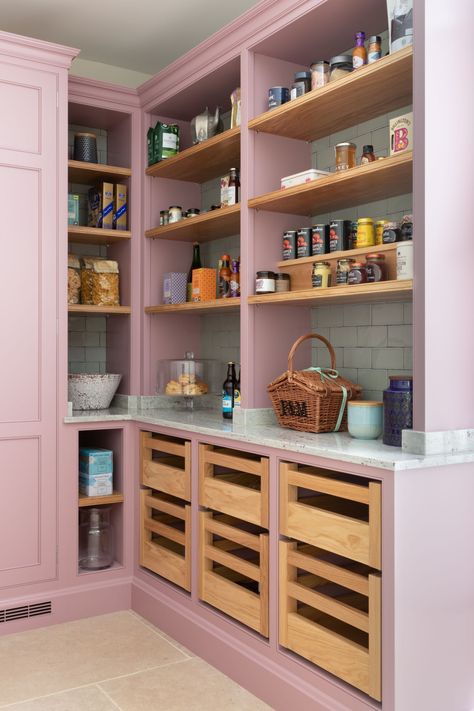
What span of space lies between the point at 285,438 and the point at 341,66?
140 cm

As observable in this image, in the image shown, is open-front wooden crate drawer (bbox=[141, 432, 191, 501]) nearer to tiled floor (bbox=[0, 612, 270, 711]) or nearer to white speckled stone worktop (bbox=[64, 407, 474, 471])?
white speckled stone worktop (bbox=[64, 407, 474, 471])

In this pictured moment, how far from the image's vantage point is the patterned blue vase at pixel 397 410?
2350 millimetres

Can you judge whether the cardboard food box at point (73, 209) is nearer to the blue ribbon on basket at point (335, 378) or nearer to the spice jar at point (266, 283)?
the spice jar at point (266, 283)

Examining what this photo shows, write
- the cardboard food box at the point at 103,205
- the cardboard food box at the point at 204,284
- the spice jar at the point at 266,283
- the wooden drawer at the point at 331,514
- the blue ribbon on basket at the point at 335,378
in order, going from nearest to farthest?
the wooden drawer at the point at 331,514
the blue ribbon on basket at the point at 335,378
the spice jar at the point at 266,283
the cardboard food box at the point at 204,284
the cardboard food box at the point at 103,205

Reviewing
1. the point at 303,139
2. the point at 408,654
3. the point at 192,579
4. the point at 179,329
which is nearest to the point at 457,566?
the point at 408,654

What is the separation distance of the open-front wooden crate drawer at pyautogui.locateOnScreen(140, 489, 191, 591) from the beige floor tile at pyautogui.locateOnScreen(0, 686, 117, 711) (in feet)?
2.04

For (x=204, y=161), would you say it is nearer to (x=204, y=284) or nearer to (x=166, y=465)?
(x=204, y=284)

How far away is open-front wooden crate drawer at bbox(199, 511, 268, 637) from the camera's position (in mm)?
2678

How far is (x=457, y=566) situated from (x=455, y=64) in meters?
1.58

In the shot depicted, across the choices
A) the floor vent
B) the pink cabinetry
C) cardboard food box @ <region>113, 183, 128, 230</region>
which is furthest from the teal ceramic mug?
cardboard food box @ <region>113, 183, 128, 230</region>

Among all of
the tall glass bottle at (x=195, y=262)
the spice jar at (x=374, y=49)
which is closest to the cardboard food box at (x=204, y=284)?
the tall glass bottle at (x=195, y=262)

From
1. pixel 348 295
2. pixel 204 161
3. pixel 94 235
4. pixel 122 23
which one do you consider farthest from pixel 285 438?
pixel 122 23

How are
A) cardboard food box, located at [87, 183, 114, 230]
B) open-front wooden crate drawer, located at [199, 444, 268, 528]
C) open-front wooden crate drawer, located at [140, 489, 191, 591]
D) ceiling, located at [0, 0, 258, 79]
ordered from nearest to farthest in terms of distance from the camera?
open-front wooden crate drawer, located at [199, 444, 268, 528] → open-front wooden crate drawer, located at [140, 489, 191, 591] → ceiling, located at [0, 0, 258, 79] → cardboard food box, located at [87, 183, 114, 230]

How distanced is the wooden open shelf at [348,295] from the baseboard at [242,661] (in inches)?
50.4
